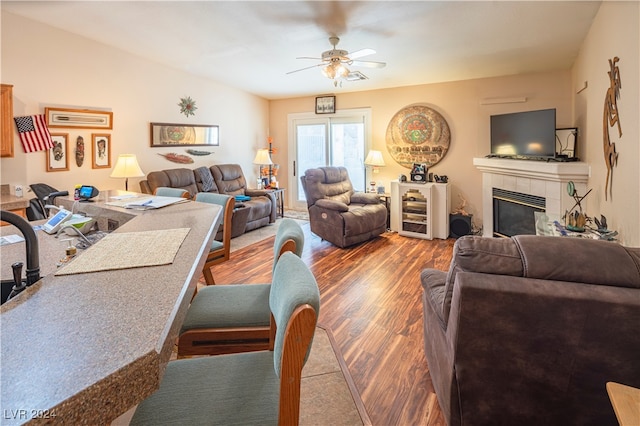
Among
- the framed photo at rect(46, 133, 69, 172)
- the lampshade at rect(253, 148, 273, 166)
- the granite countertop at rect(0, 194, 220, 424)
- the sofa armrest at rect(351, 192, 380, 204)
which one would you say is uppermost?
the lampshade at rect(253, 148, 273, 166)

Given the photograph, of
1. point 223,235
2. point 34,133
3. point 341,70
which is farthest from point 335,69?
point 34,133

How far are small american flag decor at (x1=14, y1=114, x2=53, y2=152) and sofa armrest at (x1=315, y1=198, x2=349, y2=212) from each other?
3341mm

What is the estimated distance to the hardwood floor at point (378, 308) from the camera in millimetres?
1877

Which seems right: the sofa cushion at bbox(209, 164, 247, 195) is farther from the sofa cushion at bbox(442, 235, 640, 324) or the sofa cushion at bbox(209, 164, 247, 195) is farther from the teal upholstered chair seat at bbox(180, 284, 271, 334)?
the sofa cushion at bbox(442, 235, 640, 324)

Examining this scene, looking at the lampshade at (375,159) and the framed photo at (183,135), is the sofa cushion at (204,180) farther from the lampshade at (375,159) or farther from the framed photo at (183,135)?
the lampshade at (375,159)

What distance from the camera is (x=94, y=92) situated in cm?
417

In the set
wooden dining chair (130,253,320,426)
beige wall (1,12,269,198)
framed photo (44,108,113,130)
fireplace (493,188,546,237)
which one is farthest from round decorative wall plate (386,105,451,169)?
wooden dining chair (130,253,320,426)

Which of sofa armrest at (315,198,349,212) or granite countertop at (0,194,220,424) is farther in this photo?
sofa armrest at (315,198,349,212)

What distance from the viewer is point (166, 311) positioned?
783mm

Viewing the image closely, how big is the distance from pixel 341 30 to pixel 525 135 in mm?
2648

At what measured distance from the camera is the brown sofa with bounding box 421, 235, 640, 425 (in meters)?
1.23

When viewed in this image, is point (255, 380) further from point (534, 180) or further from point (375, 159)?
point (375, 159)

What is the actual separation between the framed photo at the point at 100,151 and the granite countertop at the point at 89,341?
3.96 metres

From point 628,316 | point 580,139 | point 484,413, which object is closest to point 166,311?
point 484,413
